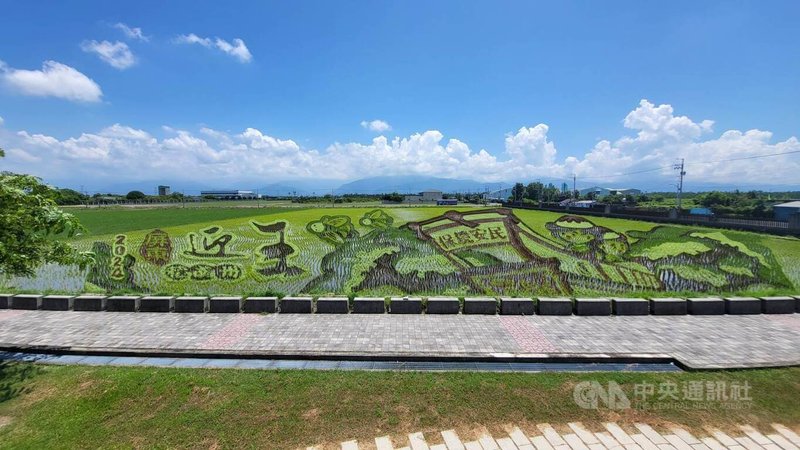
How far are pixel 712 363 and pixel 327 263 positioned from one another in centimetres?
931

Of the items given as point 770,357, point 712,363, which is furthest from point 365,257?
point 770,357

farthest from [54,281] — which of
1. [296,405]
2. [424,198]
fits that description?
[424,198]

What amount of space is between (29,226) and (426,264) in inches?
346

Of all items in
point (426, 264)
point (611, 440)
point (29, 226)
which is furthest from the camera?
point (426, 264)

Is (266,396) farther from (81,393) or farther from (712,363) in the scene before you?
(712,363)

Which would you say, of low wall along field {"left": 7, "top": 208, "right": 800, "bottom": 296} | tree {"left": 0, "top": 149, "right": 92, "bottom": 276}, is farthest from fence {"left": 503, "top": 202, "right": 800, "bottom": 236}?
tree {"left": 0, "top": 149, "right": 92, "bottom": 276}

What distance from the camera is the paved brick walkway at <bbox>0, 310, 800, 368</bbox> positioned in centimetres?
712

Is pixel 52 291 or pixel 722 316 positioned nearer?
pixel 722 316

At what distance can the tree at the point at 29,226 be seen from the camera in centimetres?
615

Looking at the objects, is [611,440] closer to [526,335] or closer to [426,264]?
[526,335]

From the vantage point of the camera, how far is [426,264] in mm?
11062

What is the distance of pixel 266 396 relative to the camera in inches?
220

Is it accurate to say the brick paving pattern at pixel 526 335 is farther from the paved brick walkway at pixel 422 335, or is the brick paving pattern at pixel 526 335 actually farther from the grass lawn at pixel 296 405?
the grass lawn at pixel 296 405

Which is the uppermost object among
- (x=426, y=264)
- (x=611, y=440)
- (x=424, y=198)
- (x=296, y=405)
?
(x=424, y=198)
